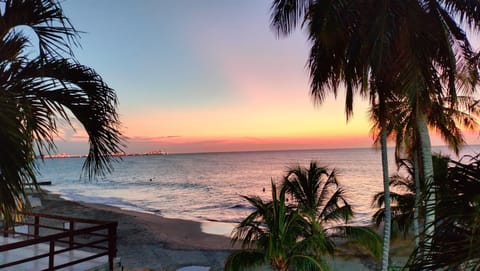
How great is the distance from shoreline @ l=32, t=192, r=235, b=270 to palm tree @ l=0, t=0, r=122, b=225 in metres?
10.8

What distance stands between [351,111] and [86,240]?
14.0m

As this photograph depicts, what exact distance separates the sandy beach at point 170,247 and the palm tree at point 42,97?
7238 millimetres

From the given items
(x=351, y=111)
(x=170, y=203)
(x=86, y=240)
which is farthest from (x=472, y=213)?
(x=170, y=203)

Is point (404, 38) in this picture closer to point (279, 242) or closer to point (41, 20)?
point (279, 242)

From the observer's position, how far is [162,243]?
59.2 ft

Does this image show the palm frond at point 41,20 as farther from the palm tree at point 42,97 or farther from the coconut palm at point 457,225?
the coconut palm at point 457,225

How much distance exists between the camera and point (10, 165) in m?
2.03

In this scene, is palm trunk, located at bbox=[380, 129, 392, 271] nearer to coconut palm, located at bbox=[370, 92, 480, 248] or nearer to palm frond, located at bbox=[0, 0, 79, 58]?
coconut palm, located at bbox=[370, 92, 480, 248]

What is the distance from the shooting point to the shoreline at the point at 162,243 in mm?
14375

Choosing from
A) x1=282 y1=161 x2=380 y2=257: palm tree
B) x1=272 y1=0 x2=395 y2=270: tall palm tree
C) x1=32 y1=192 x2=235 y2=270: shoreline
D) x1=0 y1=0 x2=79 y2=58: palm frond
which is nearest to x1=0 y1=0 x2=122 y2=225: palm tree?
x1=0 y1=0 x2=79 y2=58: palm frond

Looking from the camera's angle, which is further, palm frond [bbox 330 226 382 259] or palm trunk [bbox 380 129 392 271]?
palm trunk [bbox 380 129 392 271]

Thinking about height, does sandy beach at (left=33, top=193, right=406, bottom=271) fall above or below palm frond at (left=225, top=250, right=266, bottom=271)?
below

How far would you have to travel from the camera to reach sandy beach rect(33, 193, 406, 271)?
13.9m

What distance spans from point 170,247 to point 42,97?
15.9 m
